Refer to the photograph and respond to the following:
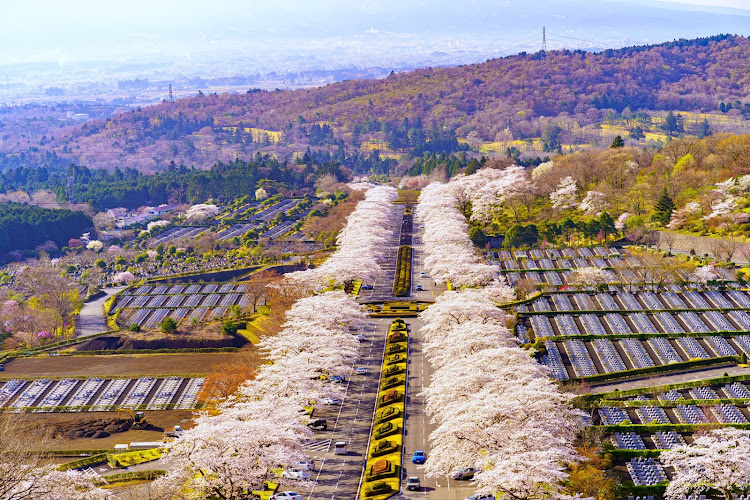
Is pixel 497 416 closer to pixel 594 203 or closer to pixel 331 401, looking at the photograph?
pixel 331 401

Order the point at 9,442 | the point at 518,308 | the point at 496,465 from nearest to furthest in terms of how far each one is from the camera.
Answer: the point at 496,465 → the point at 9,442 → the point at 518,308

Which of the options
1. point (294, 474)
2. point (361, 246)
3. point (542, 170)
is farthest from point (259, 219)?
point (294, 474)

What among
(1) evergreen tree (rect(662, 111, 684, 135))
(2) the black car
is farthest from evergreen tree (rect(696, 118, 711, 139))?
(2) the black car

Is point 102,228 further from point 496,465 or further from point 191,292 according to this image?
point 496,465

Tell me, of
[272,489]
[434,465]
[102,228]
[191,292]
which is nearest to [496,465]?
[434,465]

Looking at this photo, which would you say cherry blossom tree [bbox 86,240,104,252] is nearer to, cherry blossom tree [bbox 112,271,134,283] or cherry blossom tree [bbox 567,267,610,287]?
cherry blossom tree [bbox 112,271,134,283]

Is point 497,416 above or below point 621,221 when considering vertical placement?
above
